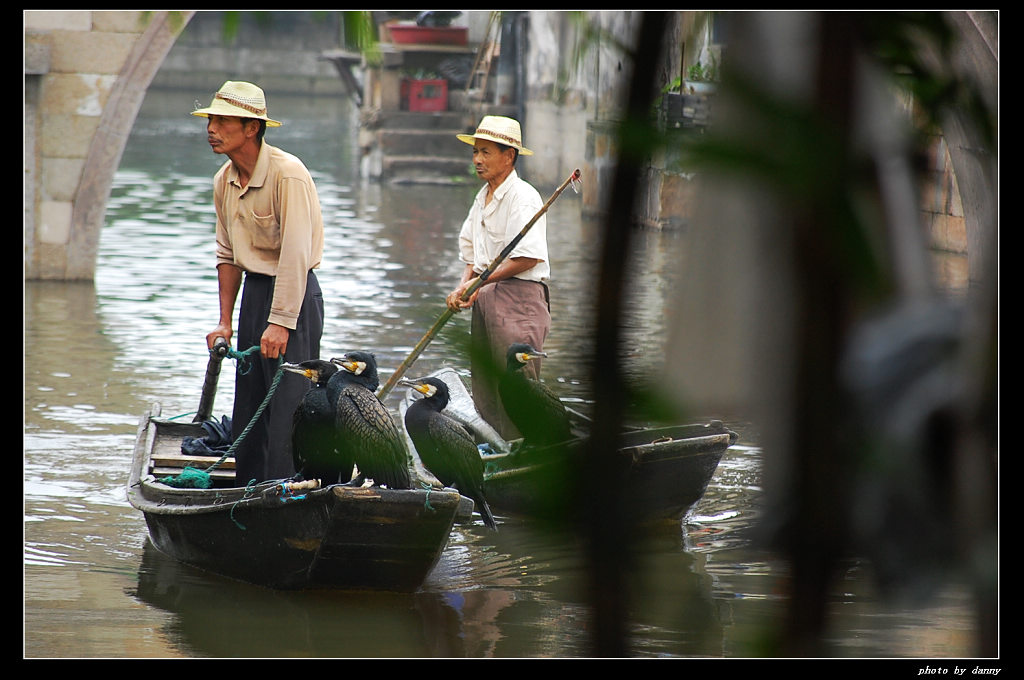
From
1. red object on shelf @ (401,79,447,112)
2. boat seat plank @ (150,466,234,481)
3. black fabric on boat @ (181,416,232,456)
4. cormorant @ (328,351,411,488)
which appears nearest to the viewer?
cormorant @ (328,351,411,488)


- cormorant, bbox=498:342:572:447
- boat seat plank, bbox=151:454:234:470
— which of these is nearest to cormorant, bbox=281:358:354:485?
boat seat plank, bbox=151:454:234:470

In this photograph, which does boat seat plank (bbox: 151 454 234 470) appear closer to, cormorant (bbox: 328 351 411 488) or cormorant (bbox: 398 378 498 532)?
cormorant (bbox: 398 378 498 532)

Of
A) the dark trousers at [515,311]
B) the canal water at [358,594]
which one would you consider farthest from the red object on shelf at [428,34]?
the dark trousers at [515,311]

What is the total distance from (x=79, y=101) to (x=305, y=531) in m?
7.39

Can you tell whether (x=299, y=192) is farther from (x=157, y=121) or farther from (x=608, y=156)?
(x=157, y=121)

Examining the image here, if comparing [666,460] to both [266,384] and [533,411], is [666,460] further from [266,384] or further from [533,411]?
[533,411]

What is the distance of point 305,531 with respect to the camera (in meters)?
4.82

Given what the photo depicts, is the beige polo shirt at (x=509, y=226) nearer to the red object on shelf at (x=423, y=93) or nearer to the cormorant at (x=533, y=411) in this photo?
the cormorant at (x=533, y=411)

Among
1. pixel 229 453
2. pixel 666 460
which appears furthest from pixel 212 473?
pixel 666 460

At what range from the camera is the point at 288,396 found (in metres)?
5.37

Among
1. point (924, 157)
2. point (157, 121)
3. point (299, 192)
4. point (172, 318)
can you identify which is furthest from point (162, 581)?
point (157, 121)

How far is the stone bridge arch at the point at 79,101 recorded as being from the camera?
10.9 meters

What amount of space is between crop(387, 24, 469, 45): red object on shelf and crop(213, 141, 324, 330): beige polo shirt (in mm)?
18163

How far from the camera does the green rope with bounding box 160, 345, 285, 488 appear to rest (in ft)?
17.2
